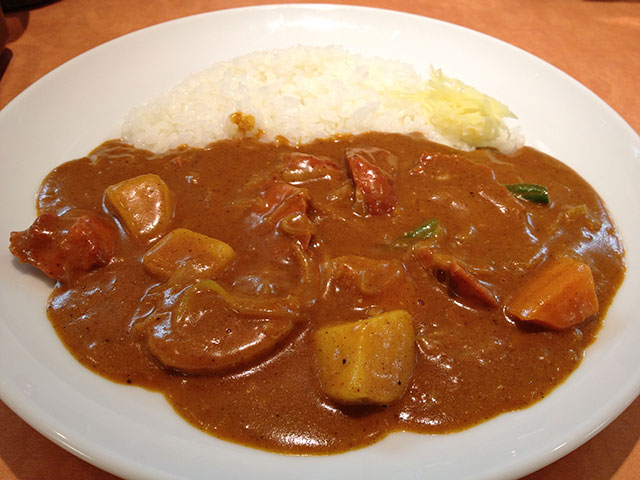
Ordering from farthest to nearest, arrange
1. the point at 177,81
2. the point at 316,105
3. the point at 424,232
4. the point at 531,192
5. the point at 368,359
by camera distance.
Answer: the point at 177,81 → the point at 316,105 → the point at 531,192 → the point at 424,232 → the point at 368,359

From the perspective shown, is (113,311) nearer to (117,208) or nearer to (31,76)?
(117,208)

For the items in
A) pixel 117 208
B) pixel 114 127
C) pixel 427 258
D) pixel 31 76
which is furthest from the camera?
pixel 31 76

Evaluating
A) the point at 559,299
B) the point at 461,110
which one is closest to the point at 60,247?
the point at 559,299

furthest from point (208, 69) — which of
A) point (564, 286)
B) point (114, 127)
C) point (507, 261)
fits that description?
point (564, 286)

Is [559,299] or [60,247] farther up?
[60,247]

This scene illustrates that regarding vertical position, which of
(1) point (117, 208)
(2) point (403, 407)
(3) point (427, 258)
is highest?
→ (1) point (117, 208)

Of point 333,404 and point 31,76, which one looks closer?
point 333,404

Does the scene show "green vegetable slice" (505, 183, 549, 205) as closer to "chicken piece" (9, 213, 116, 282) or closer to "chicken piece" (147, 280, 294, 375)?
"chicken piece" (147, 280, 294, 375)

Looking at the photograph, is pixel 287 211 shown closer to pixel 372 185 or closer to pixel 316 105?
pixel 372 185

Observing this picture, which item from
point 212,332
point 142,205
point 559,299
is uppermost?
point 142,205
